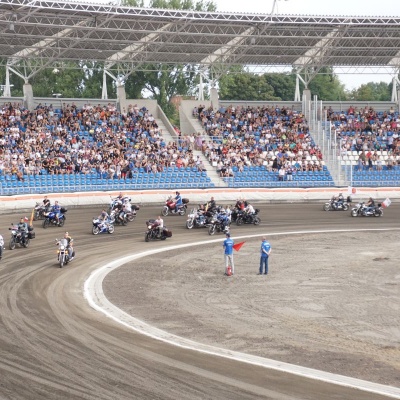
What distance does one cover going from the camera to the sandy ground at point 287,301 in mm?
17562


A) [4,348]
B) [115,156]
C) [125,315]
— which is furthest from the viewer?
[115,156]

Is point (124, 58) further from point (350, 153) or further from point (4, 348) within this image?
point (4, 348)

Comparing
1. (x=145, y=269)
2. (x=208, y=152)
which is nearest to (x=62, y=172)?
(x=208, y=152)

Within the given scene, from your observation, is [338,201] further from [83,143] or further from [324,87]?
[324,87]

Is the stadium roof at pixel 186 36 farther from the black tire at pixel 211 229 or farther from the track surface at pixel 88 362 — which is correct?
the track surface at pixel 88 362

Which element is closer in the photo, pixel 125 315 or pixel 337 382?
pixel 337 382

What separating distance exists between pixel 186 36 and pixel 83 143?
466 inches

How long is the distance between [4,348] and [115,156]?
1397 inches

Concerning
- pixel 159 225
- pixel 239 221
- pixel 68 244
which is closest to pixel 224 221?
pixel 239 221

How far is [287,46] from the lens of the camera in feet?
200

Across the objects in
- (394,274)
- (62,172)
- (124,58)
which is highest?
(124,58)

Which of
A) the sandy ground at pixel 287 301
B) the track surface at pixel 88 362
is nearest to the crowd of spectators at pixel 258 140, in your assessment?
the sandy ground at pixel 287 301

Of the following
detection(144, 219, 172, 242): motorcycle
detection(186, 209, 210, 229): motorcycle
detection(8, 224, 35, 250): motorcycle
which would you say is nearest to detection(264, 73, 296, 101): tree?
detection(186, 209, 210, 229): motorcycle

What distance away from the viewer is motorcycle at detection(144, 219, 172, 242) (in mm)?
35000
